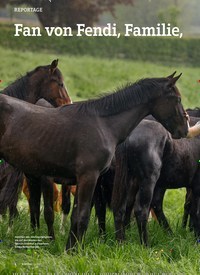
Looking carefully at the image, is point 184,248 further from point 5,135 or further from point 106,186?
point 5,135

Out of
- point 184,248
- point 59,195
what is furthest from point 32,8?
point 184,248

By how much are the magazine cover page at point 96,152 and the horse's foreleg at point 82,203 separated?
1 cm

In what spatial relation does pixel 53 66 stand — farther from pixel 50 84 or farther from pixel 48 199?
pixel 48 199

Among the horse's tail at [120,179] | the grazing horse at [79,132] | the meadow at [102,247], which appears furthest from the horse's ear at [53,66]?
the meadow at [102,247]

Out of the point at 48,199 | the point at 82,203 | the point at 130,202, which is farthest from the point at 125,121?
the point at 130,202

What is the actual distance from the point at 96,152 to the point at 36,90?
5.17 feet

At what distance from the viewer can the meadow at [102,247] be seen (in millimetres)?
7035

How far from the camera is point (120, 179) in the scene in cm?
825

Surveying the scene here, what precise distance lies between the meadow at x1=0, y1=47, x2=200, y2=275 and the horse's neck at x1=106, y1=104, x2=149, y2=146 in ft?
→ 3.80

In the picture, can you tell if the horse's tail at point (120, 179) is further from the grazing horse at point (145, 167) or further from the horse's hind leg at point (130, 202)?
the horse's hind leg at point (130, 202)

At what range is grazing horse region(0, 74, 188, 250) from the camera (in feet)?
24.4

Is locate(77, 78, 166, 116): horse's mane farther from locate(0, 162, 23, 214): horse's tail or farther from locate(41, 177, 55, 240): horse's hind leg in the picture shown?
locate(0, 162, 23, 214): horse's tail

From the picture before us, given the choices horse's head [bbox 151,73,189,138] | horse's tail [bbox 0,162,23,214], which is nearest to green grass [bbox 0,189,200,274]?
horse's tail [bbox 0,162,23,214]

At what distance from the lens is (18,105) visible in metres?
7.63
